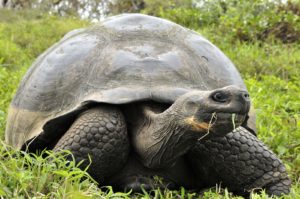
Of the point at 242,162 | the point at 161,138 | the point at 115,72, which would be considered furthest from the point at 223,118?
the point at 115,72

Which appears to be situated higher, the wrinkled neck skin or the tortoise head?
the tortoise head

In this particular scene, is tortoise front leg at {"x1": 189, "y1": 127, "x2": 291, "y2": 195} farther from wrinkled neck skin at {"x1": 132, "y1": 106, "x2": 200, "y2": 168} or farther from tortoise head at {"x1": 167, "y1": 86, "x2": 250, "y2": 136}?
tortoise head at {"x1": 167, "y1": 86, "x2": 250, "y2": 136}

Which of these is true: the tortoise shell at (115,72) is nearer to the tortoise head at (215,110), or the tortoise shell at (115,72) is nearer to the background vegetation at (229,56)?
the background vegetation at (229,56)

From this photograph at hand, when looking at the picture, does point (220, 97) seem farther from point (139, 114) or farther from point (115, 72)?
point (115, 72)

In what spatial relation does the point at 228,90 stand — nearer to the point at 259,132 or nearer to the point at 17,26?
the point at 259,132

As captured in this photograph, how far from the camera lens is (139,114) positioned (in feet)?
9.55

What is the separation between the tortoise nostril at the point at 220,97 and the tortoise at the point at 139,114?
12 cm

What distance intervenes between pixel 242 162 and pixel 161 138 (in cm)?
52

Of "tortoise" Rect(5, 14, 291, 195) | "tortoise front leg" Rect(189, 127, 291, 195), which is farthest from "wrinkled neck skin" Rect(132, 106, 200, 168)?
"tortoise front leg" Rect(189, 127, 291, 195)

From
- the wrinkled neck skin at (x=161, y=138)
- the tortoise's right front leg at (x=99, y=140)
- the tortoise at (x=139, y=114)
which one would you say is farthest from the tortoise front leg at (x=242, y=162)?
the tortoise's right front leg at (x=99, y=140)

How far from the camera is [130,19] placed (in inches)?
134

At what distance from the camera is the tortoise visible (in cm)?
277

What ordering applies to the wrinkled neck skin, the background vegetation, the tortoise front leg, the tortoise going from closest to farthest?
the background vegetation < the wrinkled neck skin < the tortoise < the tortoise front leg

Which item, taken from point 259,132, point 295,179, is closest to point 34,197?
point 295,179
